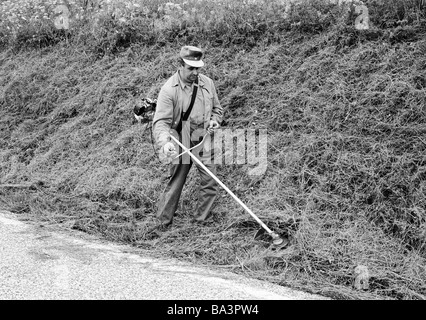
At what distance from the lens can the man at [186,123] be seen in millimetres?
5887

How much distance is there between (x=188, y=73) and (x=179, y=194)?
136 cm

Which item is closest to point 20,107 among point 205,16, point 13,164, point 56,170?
point 13,164

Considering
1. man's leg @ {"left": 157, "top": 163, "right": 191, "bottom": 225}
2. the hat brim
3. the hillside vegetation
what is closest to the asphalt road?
the hillside vegetation

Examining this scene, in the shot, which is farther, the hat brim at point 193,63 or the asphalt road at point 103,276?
the hat brim at point 193,63

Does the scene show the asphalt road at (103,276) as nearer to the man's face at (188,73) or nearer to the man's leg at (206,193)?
the man's leg at (206,193)

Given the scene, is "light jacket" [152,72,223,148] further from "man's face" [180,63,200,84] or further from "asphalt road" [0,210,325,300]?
"asphalt road" [0,210,325,300]

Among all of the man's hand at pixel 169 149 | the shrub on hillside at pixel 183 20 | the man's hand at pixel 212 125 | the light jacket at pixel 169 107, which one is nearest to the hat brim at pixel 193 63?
the light jacket at pixel 169 107

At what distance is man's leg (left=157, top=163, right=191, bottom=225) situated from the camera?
625 centimetres

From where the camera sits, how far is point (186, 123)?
613 cm
